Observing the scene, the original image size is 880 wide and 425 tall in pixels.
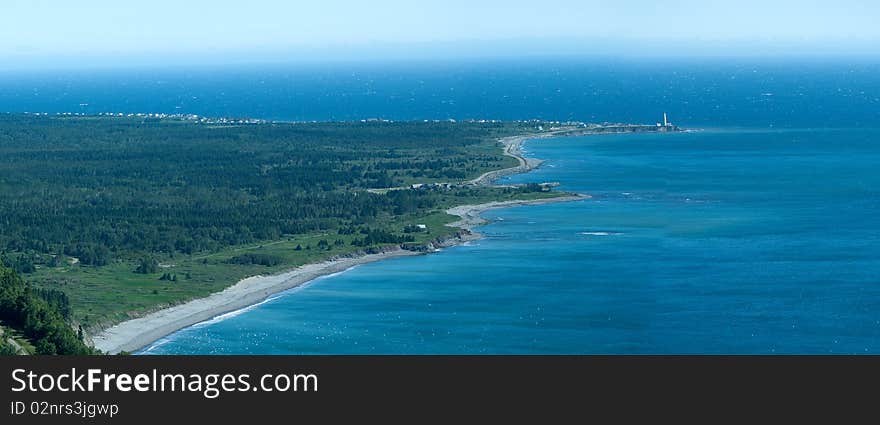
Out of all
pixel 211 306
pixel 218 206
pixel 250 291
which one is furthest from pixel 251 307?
pixel 218 206

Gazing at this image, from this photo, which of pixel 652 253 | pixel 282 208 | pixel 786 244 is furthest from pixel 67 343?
pixel 282 208

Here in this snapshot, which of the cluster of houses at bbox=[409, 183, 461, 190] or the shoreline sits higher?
the shoreline

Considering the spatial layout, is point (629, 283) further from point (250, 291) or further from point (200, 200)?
point (200, 200)

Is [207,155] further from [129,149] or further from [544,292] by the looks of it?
[544,292]

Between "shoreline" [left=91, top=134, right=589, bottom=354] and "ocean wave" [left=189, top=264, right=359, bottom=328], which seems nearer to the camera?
"shoreline" [left=91, top=134, right=589, bottom=354]

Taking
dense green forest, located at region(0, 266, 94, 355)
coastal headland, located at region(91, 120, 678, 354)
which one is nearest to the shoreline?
Answer: coastal headland, located at region(91, 120, 678, 354)

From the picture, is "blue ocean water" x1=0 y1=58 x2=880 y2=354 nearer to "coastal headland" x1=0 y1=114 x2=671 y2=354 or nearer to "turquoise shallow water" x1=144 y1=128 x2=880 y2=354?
"turquoise shallow water" x1=144 y1=128 x2=880 y2=354
